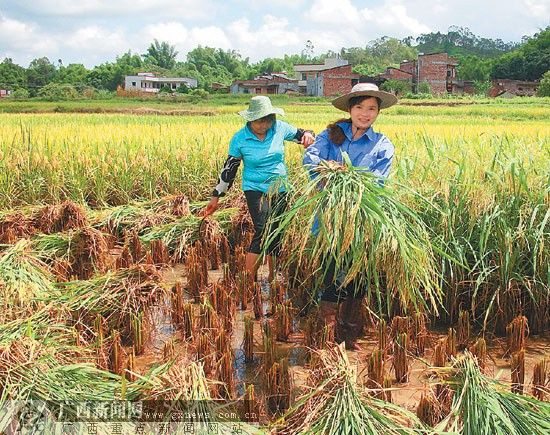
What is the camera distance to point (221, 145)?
7.13 m

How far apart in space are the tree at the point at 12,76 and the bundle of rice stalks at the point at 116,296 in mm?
56074

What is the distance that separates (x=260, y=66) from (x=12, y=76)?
1895 inches

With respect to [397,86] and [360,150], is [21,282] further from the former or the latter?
[397,86]

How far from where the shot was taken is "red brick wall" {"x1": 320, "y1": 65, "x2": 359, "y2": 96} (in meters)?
48.6

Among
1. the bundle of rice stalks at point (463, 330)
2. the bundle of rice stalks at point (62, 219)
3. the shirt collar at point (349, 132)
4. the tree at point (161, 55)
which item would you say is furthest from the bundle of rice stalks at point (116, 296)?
the tree at point (161, 55)

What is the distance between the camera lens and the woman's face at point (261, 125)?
3856 millimetres

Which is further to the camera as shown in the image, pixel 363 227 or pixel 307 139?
pixel 307 139

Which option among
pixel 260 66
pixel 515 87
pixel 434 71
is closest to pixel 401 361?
pixel 515 87

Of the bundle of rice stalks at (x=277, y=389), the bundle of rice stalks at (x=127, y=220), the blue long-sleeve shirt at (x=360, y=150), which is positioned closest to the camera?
the bundle of rice stalks at (x=277, y=389)

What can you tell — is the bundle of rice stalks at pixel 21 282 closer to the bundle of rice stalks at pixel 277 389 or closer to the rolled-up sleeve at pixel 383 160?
the bundle of rice stalks at pixel 277 389

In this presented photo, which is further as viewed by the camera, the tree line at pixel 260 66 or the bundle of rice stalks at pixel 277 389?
the tree line at pixel 260 66

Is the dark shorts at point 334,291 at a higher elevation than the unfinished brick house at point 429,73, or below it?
below

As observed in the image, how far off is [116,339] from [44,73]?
70403mm

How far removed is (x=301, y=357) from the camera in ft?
10.5
